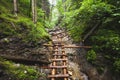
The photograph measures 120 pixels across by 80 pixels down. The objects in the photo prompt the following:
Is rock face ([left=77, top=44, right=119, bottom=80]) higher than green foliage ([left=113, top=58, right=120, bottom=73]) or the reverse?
the reverse

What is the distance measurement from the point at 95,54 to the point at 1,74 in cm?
428

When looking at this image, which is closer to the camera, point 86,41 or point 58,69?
point 58,69

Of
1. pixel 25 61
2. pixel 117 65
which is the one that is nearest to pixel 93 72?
pixel 117 65

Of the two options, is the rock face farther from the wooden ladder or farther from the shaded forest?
the wooden ladder

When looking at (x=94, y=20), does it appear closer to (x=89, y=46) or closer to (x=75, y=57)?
(x=89, y=46)

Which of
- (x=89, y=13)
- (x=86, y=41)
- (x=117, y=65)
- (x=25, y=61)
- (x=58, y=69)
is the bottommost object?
(x=58, y=69)

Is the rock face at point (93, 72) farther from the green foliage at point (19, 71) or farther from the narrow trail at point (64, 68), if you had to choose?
the green foliage at point (19, 71)

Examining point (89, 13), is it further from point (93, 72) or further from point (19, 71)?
point (19, 71)

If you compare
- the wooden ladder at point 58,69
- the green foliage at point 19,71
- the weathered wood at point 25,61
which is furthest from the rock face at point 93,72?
the green foliage at point 19,71

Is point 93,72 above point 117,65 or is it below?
below

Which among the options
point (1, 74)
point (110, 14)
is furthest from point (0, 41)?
point (110, 14)

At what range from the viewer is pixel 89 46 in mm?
8336

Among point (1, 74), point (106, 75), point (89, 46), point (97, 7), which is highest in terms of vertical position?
point (97, 7)

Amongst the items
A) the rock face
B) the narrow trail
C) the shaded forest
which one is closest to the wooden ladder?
the narrow trail
